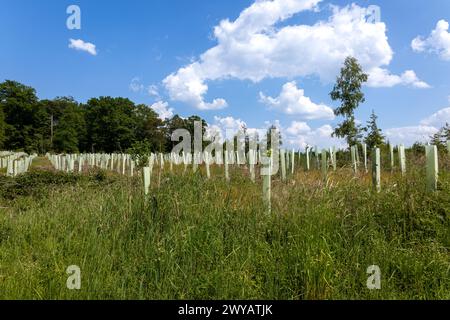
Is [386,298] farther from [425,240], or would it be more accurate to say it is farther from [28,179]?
[28,179]

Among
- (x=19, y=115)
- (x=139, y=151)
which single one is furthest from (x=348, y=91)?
(x=19, y=115)

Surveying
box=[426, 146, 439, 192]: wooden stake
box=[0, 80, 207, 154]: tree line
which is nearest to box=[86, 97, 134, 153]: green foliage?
box=[0, 80, 207, 154]: tree line

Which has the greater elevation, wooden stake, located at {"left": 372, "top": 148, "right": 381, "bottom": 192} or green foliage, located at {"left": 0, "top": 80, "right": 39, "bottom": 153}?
green foliage, located at {"left": 0, "top": 80, "right": 39, "bottom": 153}

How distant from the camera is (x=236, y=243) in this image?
13.3ft

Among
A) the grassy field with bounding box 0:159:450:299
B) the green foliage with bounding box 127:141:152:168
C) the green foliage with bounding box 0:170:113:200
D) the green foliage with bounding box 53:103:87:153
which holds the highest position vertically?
the green foliage with bounding box 53:103:87:153

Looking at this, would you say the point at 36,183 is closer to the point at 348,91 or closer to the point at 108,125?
the point at 348,91

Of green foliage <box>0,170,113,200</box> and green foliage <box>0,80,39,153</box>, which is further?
green foliage <box>0,80,39,153</box>

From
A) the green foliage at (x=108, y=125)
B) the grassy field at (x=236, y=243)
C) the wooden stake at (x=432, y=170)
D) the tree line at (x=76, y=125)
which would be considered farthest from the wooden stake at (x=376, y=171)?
the green foliage at (x=108, y=125)

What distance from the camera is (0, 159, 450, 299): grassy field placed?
11.1ft

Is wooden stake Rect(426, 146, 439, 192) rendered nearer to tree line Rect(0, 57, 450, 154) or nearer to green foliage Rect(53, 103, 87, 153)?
tree line Rect(0, 57, 450, 154)

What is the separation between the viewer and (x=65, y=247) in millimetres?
4312

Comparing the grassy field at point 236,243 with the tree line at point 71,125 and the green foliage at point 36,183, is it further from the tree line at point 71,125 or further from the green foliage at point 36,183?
the tree line at point 71,125
